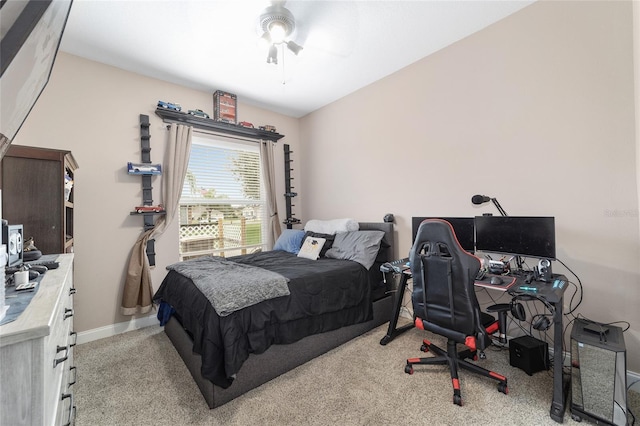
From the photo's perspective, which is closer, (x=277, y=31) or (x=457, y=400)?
(x=457, y=400)

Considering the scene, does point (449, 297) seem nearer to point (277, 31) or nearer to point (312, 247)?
point (312, 247)

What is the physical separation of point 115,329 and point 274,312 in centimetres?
213

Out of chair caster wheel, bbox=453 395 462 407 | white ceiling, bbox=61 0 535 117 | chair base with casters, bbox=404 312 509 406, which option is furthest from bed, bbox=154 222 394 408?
white ceiling, bbox=61 0 535 117

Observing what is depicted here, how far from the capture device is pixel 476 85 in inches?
99.3

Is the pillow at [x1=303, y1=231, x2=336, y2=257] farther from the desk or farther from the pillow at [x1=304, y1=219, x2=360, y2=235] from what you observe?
the desk

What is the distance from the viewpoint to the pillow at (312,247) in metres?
3.08

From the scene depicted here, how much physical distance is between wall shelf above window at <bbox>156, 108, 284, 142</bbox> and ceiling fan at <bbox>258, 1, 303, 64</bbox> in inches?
60.9

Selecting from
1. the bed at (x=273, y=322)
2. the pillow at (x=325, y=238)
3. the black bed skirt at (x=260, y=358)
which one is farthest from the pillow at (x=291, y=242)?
the black bed skirt at (x=260, y=358)

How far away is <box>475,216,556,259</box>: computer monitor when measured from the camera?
6.30 feet

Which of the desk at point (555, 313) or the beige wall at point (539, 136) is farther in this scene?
the beige wall at point (539, 136)

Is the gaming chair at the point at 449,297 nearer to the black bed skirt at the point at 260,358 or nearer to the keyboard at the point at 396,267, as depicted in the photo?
the keyboard at the point at 396,267

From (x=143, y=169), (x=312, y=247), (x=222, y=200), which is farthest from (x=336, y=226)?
(x=143, y=169)

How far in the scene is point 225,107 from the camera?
3611 millimetres

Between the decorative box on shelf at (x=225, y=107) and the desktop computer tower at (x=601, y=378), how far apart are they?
4022 mm
